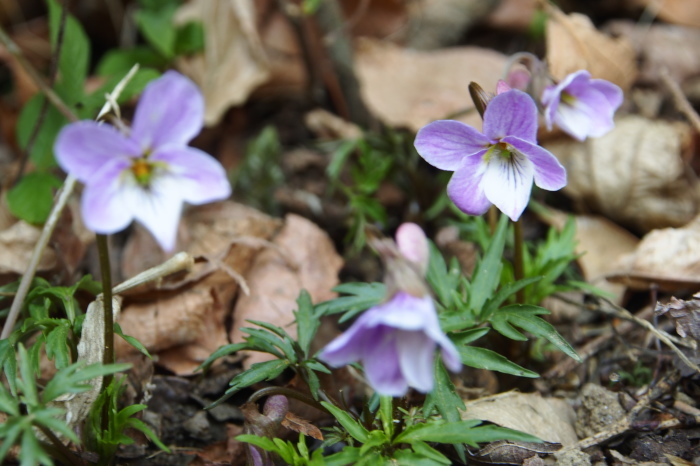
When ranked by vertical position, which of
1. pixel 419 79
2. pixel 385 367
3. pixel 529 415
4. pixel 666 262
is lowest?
pixel 529 415

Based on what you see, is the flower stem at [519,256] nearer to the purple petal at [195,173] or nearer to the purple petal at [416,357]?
the purple petal at [416,357]

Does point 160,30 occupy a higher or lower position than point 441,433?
higher

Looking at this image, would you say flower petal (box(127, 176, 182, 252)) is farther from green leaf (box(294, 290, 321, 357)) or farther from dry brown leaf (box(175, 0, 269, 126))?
dry brown leaf (box(175, 0, 269, 126))

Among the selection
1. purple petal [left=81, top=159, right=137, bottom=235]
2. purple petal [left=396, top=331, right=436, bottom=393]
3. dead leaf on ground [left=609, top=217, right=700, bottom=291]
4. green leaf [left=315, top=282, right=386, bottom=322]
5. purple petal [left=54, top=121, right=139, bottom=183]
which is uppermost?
purple petal [left=54, top=121, right=139, bottom=183]

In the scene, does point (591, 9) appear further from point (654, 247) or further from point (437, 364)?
point (437, 364)

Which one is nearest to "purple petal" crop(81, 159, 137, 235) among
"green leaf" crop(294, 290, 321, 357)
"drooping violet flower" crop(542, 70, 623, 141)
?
"green leaf" crop(294, 290, 321, 357)

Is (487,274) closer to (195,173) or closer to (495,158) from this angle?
(495,158)

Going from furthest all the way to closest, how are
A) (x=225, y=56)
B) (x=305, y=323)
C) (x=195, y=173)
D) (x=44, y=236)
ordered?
(x=225, y=56)
(x=305, y=323)
(x=44, y=236)
(x=195, y=173)

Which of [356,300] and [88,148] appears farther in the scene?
[356,300]

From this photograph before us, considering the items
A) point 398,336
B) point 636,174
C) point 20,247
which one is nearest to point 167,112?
point 398,336
